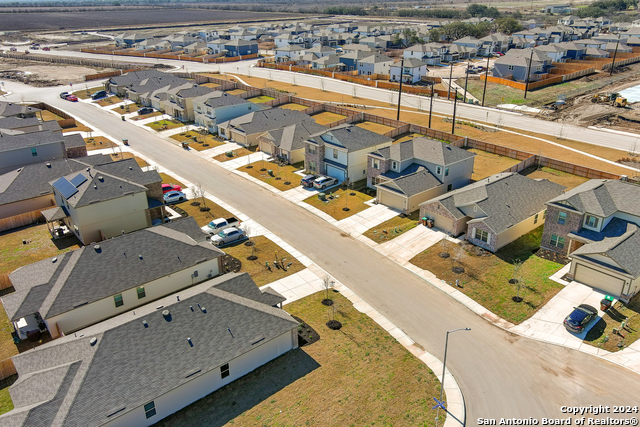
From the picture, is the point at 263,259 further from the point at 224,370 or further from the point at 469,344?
the point at 469,344

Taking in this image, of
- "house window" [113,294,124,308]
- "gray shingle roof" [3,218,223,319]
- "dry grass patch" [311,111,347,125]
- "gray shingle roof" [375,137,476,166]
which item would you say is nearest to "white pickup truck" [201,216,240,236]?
"gray shingle roof" [3,218,223,319]

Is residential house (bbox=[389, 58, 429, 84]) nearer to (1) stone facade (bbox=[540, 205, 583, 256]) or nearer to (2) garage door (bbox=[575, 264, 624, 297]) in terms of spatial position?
(1) stone facade (bbox=[540, 205, 583, 256])

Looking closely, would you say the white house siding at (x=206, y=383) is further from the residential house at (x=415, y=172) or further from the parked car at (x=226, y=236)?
the residential house at (x=415, y=172)

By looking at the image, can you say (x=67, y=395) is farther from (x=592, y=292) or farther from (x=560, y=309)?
(x=592, y=292)

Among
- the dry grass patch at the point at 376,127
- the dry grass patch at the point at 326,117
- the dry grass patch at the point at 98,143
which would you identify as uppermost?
the dry grass patch at the point at 326,117

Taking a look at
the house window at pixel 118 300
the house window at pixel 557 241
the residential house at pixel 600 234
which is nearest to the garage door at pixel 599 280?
the residential house at pixel 600 234

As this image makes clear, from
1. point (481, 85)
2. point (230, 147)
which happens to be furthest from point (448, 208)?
point (481, 85)

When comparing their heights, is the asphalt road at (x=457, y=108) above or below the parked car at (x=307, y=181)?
above

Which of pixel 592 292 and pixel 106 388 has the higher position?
pixel 106 388
